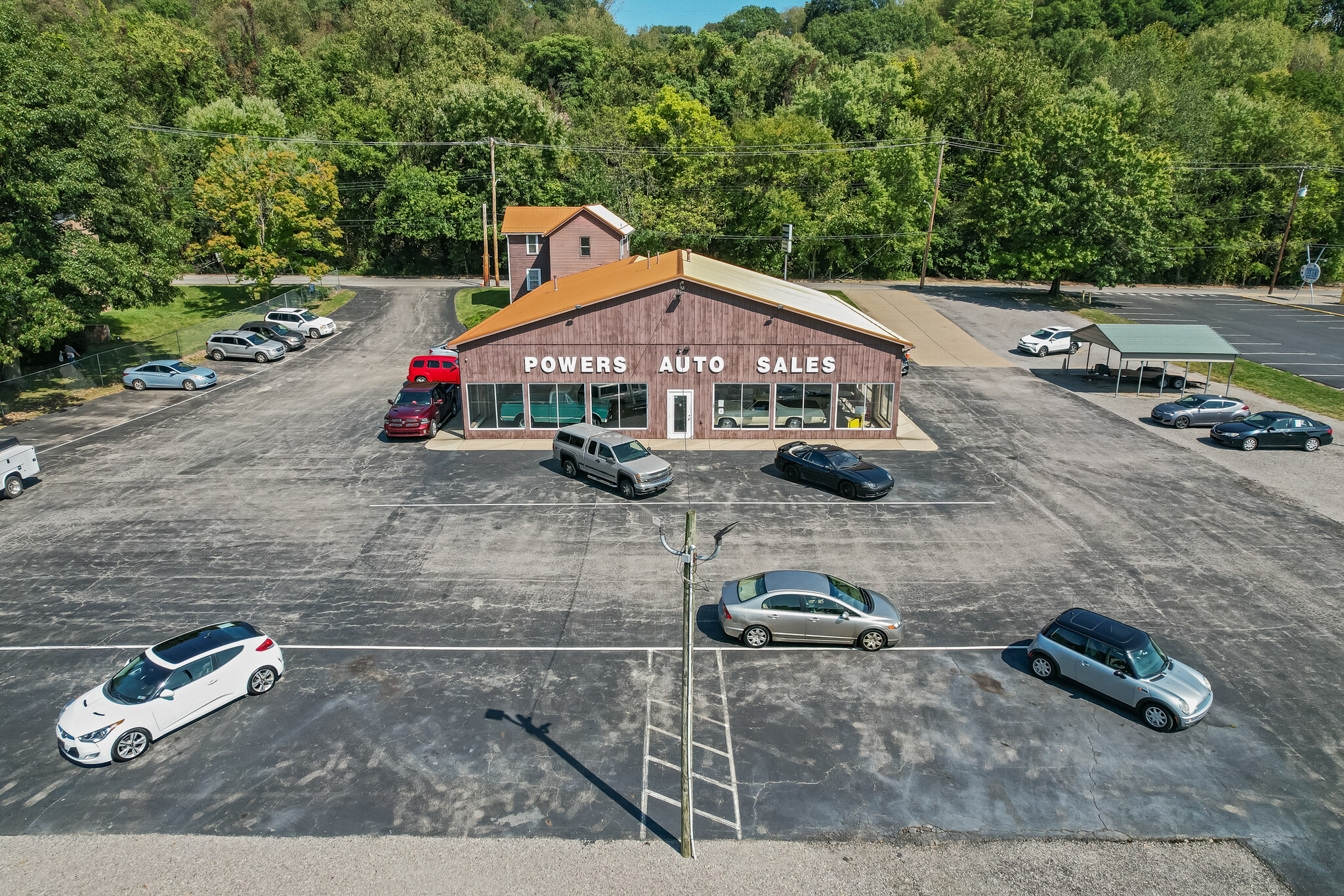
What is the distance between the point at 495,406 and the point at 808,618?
19929mm

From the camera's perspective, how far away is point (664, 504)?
27578 mm

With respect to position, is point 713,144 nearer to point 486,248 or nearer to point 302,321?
point 486,248

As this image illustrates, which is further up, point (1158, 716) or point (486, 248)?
point (486, 248)

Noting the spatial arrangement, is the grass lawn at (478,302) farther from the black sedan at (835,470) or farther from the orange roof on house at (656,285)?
the black sedan at (835,470)

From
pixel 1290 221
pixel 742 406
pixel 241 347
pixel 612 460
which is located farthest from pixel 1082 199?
pixel 241 347

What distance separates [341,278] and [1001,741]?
7339cm

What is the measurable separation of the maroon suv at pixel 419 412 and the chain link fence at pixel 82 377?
1762 cm

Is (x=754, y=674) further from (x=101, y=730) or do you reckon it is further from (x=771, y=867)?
(x=101, y=730)

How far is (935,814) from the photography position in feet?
47.0

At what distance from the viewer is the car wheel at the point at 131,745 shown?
15.3m

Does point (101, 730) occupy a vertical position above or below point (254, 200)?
below

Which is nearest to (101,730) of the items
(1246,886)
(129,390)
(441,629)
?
(441,629)

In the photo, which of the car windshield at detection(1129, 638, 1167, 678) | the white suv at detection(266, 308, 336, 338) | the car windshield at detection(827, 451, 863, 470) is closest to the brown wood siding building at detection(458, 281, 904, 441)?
the car windshield at detection(827, 451, 863, 470)

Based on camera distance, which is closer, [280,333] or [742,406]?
[742,406]
